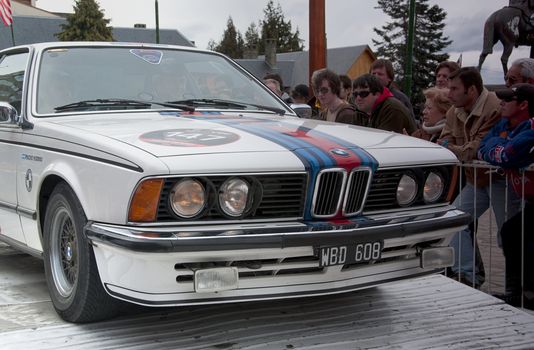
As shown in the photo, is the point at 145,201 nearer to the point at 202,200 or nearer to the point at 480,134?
the point at 202,200

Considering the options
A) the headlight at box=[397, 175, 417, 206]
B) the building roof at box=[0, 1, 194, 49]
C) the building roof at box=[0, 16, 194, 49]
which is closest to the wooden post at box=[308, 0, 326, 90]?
the headlight at box=[397, 175, 417, 206]

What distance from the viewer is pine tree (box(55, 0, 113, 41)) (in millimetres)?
53156

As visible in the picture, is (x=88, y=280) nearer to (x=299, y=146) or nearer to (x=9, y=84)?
(x=299, y=146)

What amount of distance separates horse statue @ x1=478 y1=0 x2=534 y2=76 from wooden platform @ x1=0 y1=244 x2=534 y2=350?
661cm

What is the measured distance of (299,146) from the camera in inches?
143

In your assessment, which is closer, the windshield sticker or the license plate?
the license plate

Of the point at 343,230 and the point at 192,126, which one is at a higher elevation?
the point at 192,126

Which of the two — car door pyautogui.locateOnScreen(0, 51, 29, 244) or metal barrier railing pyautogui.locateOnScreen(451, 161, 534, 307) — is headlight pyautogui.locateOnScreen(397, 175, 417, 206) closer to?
metal barrier railing pyautogui.locateOnScreen(451, 161, 534, 307)

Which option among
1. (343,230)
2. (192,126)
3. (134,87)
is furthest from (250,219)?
(134,87)

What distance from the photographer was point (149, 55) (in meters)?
5.14

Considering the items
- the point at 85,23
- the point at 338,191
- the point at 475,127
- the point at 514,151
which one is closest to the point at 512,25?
the point at 475,127

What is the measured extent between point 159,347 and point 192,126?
4.07 ft

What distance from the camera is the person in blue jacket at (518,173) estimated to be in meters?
4.57

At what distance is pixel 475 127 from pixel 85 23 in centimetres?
5152
